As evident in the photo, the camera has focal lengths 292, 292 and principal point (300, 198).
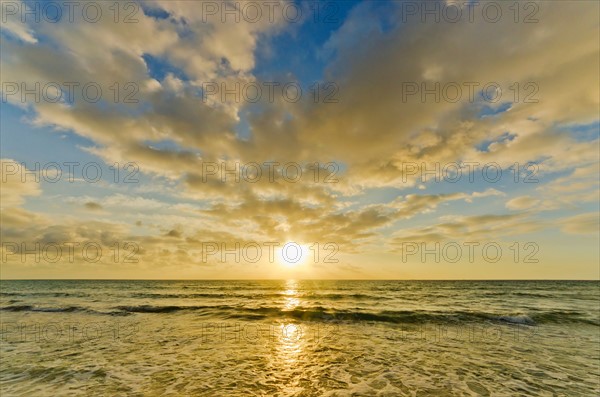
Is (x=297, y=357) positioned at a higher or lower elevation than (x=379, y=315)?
higher

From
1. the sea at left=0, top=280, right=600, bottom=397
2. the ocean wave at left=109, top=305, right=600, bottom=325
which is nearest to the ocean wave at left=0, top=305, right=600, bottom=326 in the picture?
the ocean wave at left=109, top=305, right=600, bottom=325

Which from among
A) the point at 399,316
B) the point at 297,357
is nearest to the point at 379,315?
the point at 399,316

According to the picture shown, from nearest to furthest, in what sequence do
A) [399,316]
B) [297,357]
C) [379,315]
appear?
[297,357], [399,316], [379,315]

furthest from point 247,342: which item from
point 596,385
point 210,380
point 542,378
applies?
point 596,385

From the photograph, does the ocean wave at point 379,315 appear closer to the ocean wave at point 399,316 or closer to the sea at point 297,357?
the ocean wave at point 399,316

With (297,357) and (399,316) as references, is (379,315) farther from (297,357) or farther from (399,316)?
(297,357)

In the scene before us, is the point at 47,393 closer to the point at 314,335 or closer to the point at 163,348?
the point at 163,348

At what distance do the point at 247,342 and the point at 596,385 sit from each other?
49.5 ft

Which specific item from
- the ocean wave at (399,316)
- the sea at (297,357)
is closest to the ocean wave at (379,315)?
the ocean wave at (399,316)

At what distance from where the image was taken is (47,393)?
9.35 metres

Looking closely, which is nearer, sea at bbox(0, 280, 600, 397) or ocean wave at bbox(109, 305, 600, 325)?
sea at bbox(0, 280, 600, 397)

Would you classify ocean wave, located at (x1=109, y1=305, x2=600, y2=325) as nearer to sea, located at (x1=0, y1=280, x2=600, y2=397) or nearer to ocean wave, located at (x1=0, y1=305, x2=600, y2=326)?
ocean wave, located at (x1=0, y1=305, x2=600, y2=326)

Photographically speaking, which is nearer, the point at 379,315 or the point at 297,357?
the point at 297,357

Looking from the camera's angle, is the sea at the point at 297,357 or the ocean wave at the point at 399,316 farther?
the ocean wave at the point at 399,316
